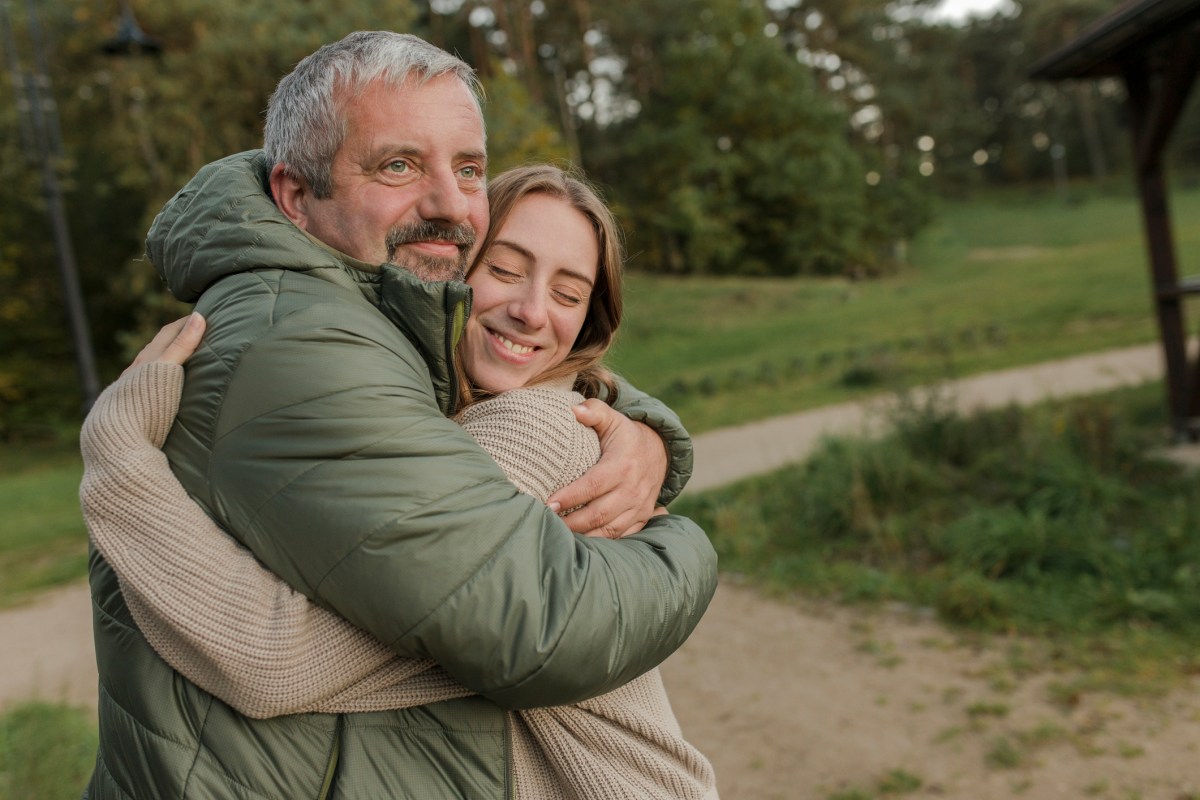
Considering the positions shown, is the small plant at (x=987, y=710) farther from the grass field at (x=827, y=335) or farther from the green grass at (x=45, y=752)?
the green grass at (x=45, y=752)

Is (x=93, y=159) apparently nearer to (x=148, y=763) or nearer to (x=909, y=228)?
(x=148, y=763)

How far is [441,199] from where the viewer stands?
170cm

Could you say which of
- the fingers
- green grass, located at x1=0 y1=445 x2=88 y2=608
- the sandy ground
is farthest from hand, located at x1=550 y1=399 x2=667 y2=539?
green grass, located at x1=0 y1=445 x2=88 y2=608

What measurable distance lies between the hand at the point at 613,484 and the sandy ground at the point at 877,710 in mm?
2536

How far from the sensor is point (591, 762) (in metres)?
1.57

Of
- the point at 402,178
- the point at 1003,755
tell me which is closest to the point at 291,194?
the point at 402,178

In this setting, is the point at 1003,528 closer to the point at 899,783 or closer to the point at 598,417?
the point at 899,783

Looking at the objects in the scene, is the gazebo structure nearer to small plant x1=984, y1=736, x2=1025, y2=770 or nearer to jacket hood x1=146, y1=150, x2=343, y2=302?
small plant x1=984, y1=736, x2=1025, y2=770

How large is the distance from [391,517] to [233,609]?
10.5 inches

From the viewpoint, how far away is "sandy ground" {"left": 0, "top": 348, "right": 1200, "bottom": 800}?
378 centimetres

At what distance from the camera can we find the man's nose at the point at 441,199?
1.69m

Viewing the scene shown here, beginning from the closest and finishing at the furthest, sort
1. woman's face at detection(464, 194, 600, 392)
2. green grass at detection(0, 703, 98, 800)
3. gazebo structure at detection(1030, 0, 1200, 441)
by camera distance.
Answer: woman's face at detection(464, 194, 600, 392)
green grass at detection(0, 703, 98, 800)
gazebo structure at detection(1030, 0, 1200, 441)

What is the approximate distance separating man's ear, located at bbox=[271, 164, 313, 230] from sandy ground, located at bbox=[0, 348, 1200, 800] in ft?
10.2

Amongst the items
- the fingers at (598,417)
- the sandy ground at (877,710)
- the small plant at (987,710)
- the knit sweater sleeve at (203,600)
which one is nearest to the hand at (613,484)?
the fingers at (598,417)
